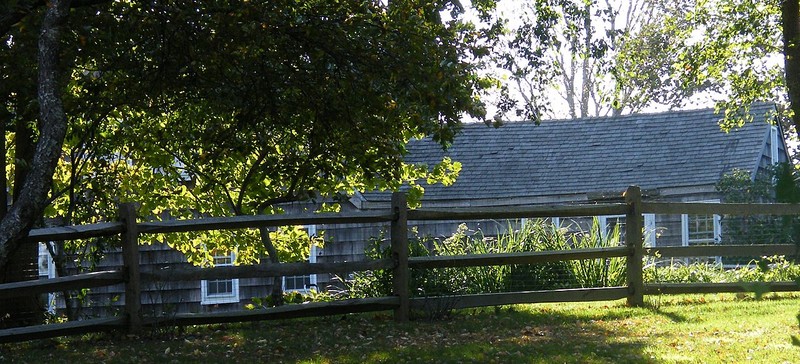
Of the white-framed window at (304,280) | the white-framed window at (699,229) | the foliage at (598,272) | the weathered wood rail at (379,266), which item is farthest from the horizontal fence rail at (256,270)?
the white-framed window at (699,229)

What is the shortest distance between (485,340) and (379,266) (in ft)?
5.87

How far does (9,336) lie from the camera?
7.87 m

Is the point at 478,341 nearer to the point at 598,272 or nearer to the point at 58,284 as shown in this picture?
the point at 58,284

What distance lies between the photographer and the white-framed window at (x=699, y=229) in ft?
66.0

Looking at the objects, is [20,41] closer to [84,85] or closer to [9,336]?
[84,85]

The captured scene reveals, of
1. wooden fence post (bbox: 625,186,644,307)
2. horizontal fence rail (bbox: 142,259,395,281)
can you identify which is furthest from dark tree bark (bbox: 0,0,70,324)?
wooden fence post (bbox: 625,186,644,307)

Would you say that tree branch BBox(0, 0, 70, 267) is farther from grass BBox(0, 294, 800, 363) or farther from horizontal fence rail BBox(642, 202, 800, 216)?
horizontal fence rail BBox(642, 202, 800, 216)

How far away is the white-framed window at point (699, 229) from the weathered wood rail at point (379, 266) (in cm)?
925

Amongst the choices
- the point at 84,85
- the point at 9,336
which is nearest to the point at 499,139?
the point at 84,85

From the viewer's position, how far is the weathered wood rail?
325 inches

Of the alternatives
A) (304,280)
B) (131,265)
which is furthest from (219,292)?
(131,265)

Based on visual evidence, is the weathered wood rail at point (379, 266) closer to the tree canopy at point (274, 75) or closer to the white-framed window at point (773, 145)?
the tree canopy at point (274, 75)

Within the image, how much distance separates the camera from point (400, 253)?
935 centimetres

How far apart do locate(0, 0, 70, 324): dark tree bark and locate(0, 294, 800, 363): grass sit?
2.28 m
